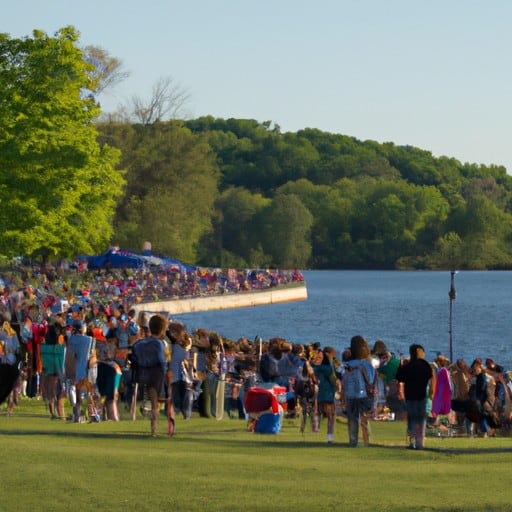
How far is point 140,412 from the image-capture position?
23.7 metres

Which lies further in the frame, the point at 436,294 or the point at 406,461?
the point at 436,294

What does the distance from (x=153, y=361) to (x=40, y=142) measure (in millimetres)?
28801

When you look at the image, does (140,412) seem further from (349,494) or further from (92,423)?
(349,494)

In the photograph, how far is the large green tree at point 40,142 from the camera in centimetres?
4550

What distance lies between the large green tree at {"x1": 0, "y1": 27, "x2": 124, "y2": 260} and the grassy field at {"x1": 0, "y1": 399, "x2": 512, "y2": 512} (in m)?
26.0

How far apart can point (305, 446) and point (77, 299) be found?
36363 mm

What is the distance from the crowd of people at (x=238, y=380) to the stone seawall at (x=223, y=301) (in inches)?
1633

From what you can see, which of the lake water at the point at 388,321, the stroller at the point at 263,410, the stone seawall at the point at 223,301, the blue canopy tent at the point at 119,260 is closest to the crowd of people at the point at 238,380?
the stroller at the point at 263,410

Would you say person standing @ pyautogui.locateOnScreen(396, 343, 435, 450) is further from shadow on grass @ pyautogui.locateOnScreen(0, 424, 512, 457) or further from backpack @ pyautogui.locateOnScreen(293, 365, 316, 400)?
backpack @ pyautogui.locateOnScreen(293, 365, 316, 400)

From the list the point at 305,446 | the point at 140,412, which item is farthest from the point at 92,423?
the point at 305,446

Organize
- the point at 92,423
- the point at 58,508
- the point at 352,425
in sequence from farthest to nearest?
the point at 92,423
the point at 352,425
the point at 58,508

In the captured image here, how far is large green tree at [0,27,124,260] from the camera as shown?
149 feet

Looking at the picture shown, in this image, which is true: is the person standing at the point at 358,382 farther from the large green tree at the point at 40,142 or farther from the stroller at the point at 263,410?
the large green tree at the point at 40,142

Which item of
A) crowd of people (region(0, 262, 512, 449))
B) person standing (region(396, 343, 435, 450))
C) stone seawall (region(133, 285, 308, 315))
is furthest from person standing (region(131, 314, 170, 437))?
stone seawall (region(133, 285, 308, 315))
